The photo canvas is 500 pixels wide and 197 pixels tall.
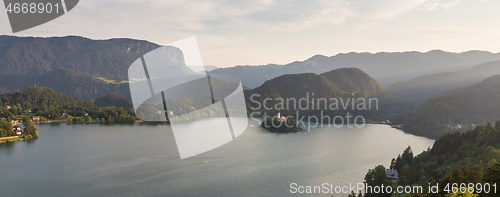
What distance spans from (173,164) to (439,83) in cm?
7960

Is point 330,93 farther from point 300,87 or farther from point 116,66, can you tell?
point 116,66

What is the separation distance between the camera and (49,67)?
110500 mm

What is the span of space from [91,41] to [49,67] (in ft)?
100

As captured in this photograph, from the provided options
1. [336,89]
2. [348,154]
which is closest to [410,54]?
[336,89]

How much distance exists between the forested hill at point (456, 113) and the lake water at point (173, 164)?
23.7ft

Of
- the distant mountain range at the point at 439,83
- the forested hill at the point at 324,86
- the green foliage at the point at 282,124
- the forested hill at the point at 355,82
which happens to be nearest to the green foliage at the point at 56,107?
the green foliage at the point at 282,124

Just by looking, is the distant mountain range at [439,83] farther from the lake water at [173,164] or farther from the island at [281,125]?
the lake water at [173,164]

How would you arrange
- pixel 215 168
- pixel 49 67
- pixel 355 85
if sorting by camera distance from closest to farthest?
pixel 215 168, pixel 355 85, pixel 49 67

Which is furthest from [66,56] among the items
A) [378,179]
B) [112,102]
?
[378,179]

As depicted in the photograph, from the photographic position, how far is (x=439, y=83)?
242ft

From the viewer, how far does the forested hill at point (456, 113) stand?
36688 mm

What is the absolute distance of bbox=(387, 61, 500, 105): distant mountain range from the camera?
67.9m

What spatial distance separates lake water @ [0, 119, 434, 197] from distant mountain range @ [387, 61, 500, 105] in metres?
44.2

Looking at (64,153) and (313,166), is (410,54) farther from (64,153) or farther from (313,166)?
(64,153)
